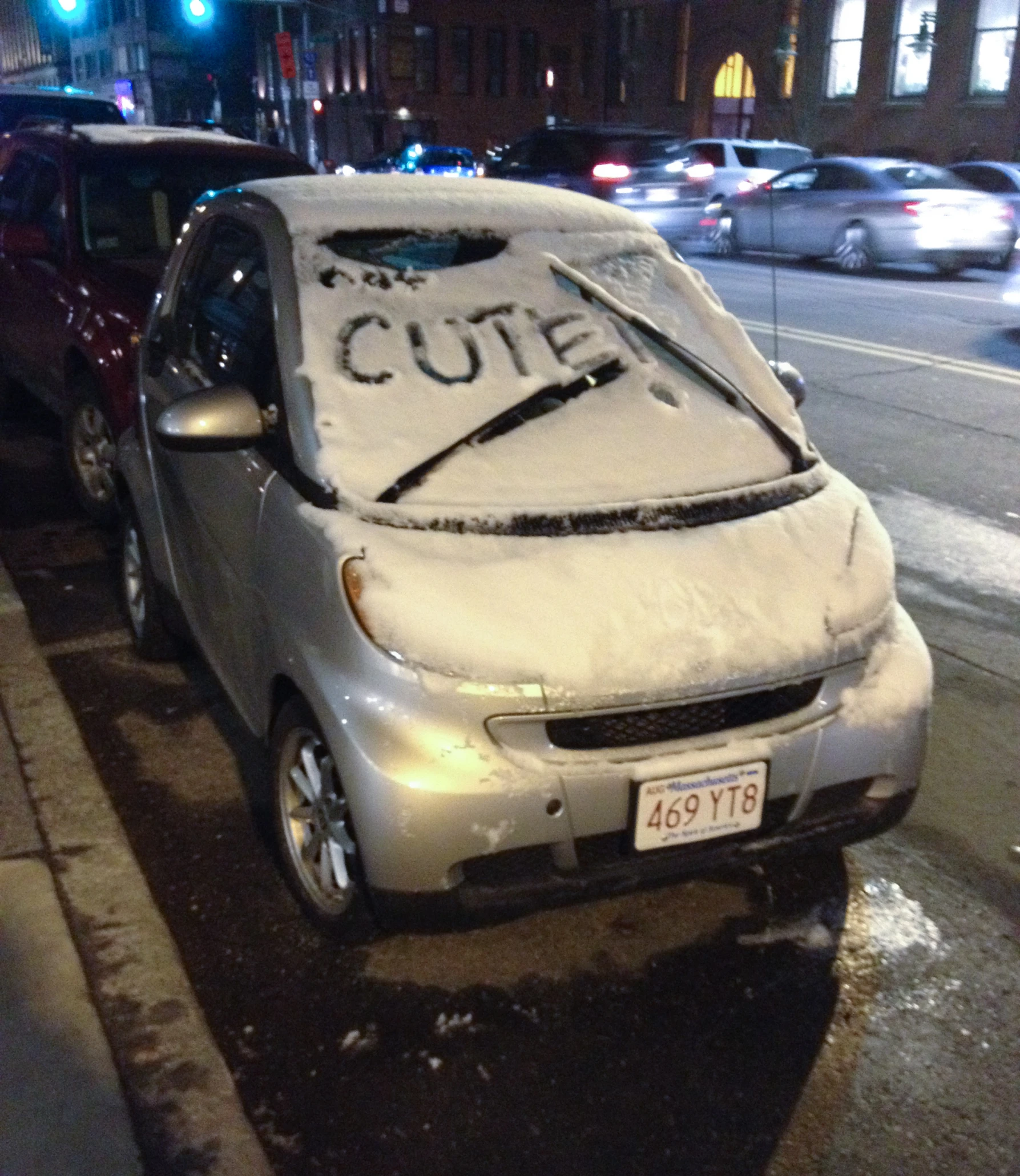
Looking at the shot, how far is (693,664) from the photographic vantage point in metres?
2.78

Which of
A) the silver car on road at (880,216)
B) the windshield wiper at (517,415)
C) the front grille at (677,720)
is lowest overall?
the silver car on road at (880,216)

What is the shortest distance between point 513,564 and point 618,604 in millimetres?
258

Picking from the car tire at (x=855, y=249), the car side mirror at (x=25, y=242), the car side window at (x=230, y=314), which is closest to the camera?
the car side window at (x=230, y=314)

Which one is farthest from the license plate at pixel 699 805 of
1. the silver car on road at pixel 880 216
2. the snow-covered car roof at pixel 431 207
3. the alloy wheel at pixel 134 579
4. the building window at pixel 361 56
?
the building window at pixel 361 56

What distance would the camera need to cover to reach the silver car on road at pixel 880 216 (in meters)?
16.4

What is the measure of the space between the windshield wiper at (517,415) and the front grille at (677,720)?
75 cm

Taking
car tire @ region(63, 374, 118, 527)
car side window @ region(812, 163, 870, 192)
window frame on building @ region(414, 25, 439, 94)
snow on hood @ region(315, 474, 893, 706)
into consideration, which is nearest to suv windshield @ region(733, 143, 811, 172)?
car side window @ region(812, 163, 870, 192)

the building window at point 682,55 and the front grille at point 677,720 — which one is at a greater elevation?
the building window at point 682,55

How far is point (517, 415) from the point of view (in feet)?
11.1

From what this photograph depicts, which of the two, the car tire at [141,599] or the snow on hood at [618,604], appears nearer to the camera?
the snow on hood at [618,604]

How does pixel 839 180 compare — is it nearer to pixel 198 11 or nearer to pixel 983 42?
pixel 198 11

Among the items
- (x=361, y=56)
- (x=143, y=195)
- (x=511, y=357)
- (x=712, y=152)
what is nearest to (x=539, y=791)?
(x=511, y=357)

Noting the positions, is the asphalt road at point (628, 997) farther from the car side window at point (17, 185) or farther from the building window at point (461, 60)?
the building window at point (461, 60)

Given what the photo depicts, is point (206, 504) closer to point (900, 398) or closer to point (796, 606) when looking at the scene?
point (796, 606)
